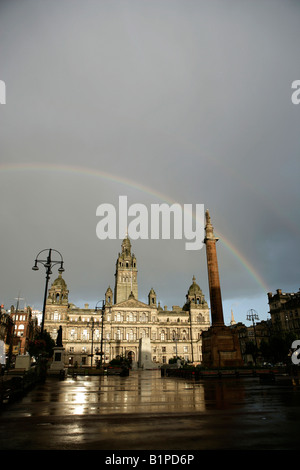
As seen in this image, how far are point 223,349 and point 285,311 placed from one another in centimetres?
5230

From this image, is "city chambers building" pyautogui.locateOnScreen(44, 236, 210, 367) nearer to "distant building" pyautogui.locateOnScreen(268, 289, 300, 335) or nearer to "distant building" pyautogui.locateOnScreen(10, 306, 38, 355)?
"distant building" pyautogui.locateOnScreen(10, 306, 38, 355)

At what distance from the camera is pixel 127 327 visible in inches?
3698

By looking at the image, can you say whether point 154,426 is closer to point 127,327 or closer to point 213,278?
point 213,278

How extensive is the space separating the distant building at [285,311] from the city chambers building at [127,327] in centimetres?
2310

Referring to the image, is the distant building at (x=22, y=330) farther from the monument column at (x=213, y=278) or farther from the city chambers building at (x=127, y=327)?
the monument column at (x=213, y=278)

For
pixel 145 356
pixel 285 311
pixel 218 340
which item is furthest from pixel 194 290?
pixel 218 340

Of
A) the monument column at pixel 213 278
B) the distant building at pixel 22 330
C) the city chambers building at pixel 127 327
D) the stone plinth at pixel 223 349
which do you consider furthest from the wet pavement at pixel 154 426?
the distant building at pixel 22 330

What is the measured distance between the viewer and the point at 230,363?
99.7ft

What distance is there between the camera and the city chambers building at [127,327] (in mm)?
90625

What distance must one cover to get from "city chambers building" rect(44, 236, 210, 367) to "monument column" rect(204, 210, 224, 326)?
6051 cm

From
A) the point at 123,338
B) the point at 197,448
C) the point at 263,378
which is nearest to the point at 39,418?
the point at 197,448

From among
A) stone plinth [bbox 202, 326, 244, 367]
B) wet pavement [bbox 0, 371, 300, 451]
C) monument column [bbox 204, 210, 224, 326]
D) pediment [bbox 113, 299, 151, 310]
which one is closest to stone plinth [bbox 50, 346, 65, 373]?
Answer: stone plinth [bbox 202, 326, 244, 367]
